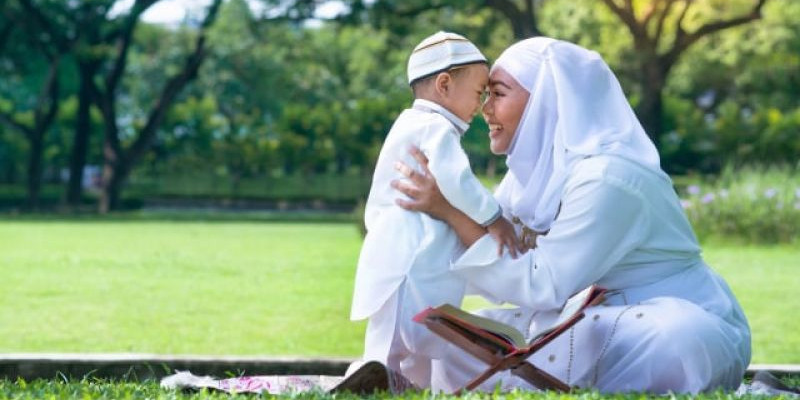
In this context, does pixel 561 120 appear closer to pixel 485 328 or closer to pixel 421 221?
pixel 421 221

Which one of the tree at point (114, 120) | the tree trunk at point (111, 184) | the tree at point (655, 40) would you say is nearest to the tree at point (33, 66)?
the tree at point (114, 120)

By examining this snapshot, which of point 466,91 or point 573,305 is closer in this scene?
point 573,305

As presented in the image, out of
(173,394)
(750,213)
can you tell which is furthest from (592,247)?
(750,213)

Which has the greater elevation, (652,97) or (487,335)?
(487,335)

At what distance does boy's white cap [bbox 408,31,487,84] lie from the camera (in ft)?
14.6

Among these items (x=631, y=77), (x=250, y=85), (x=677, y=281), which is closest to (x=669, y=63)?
(x=631, y=77)

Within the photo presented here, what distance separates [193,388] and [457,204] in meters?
1.06

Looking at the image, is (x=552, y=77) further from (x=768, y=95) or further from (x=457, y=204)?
(x=768, y=95)

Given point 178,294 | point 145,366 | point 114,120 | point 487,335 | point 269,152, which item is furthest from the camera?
point 269,152

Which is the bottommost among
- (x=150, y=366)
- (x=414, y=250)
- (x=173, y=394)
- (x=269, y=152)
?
(x=269, y=152)

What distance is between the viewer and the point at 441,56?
4465 mm

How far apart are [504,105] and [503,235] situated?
0.51 metres

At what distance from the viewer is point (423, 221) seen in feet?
14.2

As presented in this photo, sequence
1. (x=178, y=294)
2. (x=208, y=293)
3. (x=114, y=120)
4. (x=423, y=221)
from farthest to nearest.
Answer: (x=114, y=120)
(x=208, y=293)
(x=178, y=294)
(x=423, y=221)
